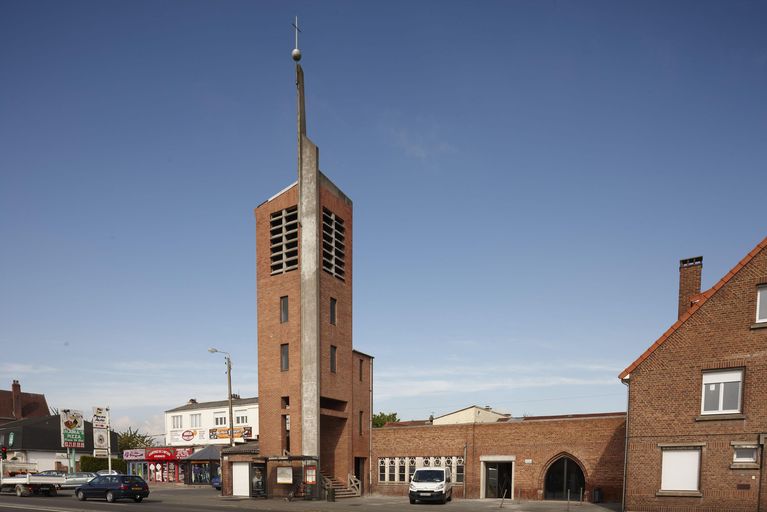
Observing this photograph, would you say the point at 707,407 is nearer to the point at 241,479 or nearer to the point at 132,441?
the point at 241,479

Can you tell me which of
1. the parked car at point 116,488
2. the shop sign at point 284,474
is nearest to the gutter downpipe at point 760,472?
the shop sign at point 284,474

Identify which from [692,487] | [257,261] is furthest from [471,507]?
[257,261]

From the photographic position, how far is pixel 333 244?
39.4 metres

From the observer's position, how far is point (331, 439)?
39688 millimetres

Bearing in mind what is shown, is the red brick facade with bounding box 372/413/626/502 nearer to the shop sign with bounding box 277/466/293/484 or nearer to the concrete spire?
the concrete spire

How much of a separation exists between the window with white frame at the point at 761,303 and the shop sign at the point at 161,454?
49155 mm

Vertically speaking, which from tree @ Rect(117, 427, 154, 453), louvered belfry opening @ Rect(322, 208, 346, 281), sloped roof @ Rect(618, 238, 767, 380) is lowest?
tree @ Rect(117, 427, 154, 453)

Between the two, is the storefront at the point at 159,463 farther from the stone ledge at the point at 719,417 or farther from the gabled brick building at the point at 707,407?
the stone ledge at the point at 719,417

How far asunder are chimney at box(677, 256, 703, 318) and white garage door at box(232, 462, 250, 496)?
27.3 metres

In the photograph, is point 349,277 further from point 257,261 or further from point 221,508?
point 221,508

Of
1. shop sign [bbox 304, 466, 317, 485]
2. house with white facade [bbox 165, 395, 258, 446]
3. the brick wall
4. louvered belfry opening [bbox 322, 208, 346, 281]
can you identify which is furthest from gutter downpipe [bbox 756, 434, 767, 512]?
house with white facade [bbox 165, 395, 258, 446]

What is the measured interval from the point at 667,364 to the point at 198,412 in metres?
56.3

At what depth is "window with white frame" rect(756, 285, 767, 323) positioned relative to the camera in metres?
24.3

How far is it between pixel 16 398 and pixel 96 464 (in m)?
40.9
